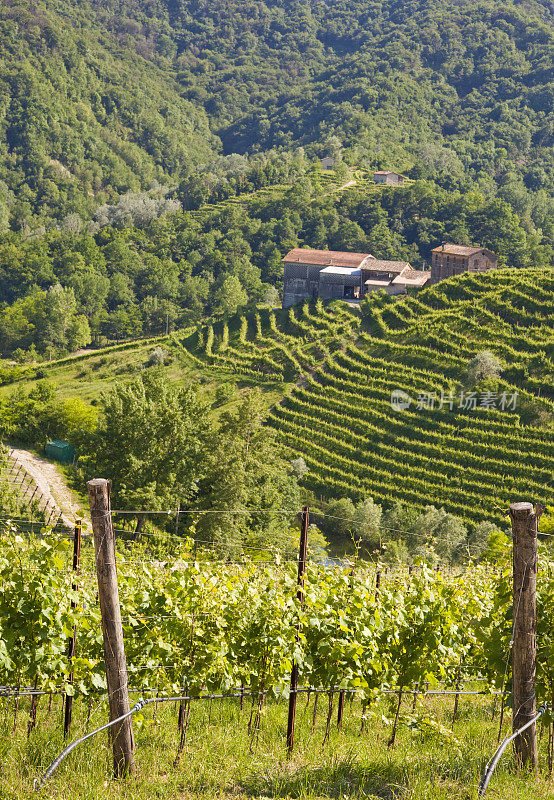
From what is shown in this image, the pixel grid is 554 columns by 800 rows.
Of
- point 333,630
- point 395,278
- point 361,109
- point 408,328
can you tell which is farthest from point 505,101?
point 333,630

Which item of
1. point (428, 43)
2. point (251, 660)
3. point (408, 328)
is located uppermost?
point (428, 43)

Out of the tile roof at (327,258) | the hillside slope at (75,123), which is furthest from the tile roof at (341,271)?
the hillside slope at (75,123)

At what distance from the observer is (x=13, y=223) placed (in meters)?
111

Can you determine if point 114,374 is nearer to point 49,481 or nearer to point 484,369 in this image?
point 49,481

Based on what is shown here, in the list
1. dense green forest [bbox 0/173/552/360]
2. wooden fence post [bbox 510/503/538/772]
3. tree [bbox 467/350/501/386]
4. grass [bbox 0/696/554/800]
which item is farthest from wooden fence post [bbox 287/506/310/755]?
dense green forest [bbox 0/173/552/360]

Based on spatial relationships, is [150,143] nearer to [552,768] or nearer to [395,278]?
[395,278]

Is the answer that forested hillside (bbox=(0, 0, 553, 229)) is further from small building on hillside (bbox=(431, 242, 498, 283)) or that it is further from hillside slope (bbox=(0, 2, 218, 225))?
small building on hillside (bbox=(431, 242, 498, 283))

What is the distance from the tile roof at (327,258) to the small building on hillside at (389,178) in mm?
24641

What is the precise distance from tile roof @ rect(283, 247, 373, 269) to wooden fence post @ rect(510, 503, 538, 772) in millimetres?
51275

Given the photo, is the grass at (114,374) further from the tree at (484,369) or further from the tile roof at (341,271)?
the tree at (484,369)

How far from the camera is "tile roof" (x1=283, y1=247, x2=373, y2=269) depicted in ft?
189

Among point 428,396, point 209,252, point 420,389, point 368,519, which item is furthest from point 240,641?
point 209,252

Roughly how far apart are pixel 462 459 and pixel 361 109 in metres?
102

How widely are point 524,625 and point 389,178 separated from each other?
7892 centimetres
